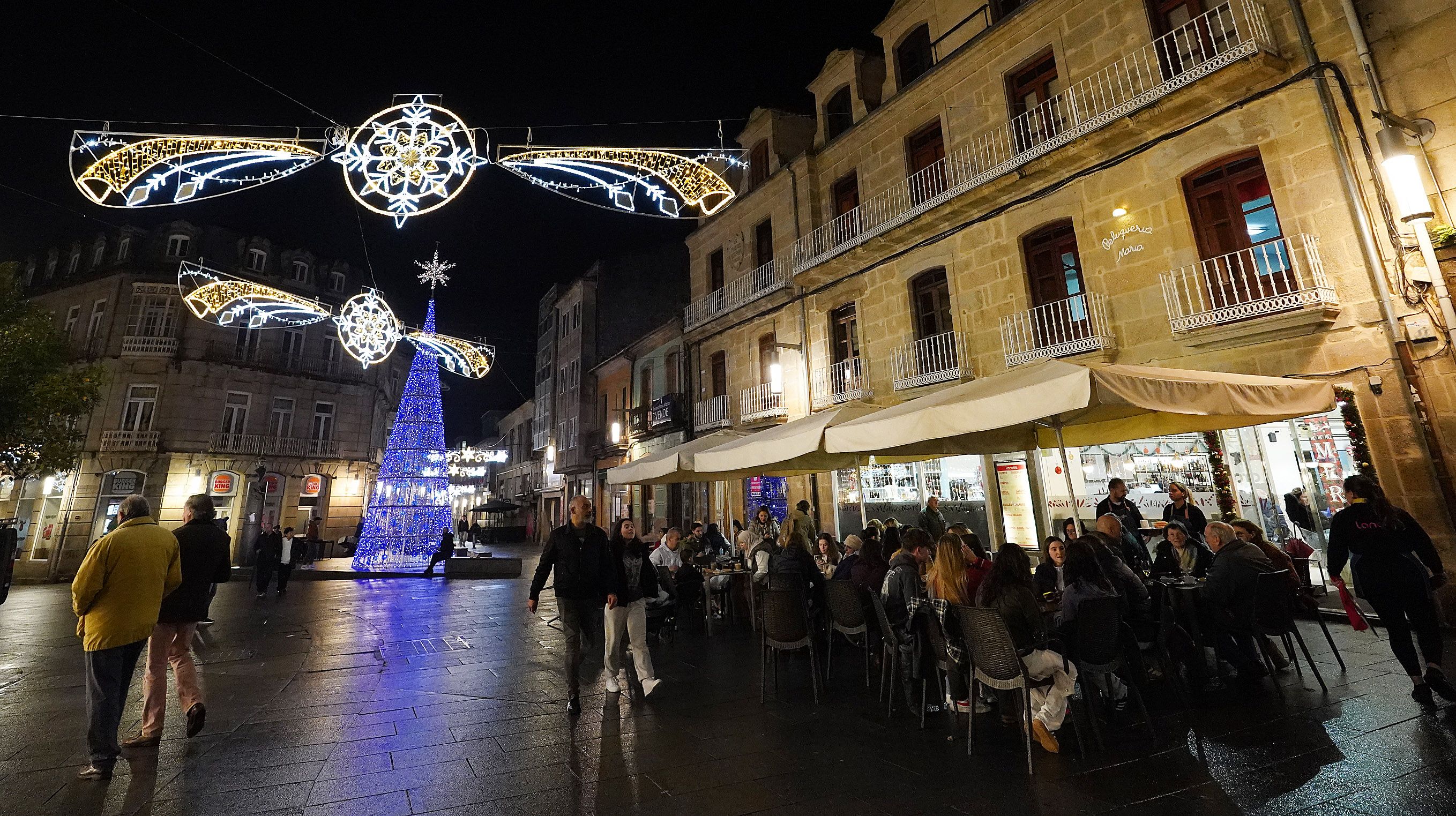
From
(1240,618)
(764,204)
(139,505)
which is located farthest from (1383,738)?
(764,204)

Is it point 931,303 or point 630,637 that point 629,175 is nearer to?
point 630,637

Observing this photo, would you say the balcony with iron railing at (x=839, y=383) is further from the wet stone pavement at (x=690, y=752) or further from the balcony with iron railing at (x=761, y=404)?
the wet stone pavement at (x=690, y=752)

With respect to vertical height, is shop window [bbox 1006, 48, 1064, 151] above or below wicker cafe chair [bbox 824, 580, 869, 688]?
above

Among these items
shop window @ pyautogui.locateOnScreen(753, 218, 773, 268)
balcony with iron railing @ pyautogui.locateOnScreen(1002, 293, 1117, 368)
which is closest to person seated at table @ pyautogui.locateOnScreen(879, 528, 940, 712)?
balcony with iron railing @ pyautogui.locateOnScreen(1002, 293, 1117, 368)

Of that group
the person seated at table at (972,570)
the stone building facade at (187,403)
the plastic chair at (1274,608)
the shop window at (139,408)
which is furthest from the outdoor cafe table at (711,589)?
the shop window at (139,408)

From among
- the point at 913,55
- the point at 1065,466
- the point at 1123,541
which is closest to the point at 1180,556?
the point at 1123,541

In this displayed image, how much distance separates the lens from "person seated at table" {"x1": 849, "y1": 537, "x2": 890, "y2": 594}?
5.72 m

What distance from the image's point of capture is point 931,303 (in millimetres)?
13102

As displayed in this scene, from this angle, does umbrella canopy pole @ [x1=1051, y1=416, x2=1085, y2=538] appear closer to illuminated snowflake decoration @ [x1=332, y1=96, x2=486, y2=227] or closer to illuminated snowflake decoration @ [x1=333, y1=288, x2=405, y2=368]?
illuminated snowflake decoration @ [x1=332, y1=96, x2=486, y2=227]

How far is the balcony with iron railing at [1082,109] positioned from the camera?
27.9ft

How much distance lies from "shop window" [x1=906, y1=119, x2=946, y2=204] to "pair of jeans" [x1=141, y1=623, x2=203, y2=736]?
13397mm

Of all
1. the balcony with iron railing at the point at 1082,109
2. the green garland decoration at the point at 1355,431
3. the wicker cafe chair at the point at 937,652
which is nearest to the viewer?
the wicker cafe chair at the point at 937,652

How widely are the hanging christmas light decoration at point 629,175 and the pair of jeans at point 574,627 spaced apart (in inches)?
194

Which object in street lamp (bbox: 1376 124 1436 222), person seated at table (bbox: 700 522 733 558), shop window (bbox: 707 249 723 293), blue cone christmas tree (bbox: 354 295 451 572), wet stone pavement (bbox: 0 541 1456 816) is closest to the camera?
wet stone pavement (bbox: 0 541 1456 816)
